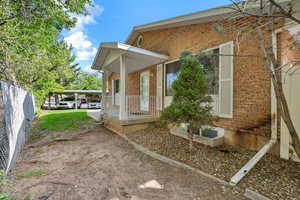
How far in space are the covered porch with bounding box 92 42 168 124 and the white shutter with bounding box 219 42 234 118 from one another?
2.97m

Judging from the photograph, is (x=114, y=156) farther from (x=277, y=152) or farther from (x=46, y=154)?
(x=277, y=152)

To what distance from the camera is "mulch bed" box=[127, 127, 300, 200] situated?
268cm

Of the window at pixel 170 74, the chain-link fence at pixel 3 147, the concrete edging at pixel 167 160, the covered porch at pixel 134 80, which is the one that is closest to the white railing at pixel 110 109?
the covered porch at pixel 134 80

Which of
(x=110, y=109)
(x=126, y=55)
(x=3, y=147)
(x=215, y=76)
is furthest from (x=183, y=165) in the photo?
(x=110, y=109)

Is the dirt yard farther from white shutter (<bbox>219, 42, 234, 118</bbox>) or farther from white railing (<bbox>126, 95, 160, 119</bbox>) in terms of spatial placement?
white railing (<bbox>126, 95, 160, 119</bbox>)

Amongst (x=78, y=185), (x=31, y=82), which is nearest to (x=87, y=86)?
(x=31, y=82)

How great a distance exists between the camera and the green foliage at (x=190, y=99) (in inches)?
159

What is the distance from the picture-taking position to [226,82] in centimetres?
493

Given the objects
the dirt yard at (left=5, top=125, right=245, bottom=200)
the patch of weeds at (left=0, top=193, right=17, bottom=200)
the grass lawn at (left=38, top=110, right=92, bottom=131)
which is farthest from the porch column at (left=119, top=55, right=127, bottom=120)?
the patch of weeds at (left=0, top=193, right=17, bottom=200)

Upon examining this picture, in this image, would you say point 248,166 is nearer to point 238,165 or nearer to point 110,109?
point 238,165

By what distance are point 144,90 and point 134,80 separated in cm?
152

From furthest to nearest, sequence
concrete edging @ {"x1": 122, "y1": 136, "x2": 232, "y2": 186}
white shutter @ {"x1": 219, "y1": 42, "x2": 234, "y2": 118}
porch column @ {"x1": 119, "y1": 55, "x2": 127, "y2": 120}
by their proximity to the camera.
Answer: porch column @ {"x1": 119, "y1": 55, "x2": 127, "y2": 120}
white shutter @ {"x1": 219, "y1": 42, "x2": 234, "y2": 118}
concrete edging @ {"x1": 122, "y1": 136, "x2": 232, "y2": 186}

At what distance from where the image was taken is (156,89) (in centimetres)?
812

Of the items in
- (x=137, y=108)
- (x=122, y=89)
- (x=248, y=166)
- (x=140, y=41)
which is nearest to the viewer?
(x=248, y=166)
